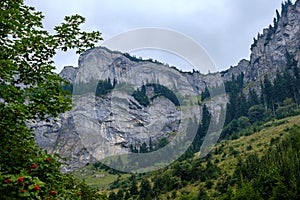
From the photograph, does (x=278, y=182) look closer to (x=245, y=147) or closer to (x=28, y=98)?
(x=28, y=98)

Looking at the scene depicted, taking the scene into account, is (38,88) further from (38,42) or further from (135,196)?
(135,196)

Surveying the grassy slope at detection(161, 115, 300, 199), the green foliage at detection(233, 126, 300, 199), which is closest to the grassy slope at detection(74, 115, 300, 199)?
the grassy slope at detection(161, 115, 300, 199)

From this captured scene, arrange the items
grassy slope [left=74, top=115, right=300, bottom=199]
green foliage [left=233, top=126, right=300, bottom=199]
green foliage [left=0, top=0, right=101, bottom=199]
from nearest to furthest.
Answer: green foliage [left=0, top=0, right=101, bottom=199]
green foliage [left=233, top=126, right=300, bottom=199]
grassy slope [left=74, top=115, right=300, bottom=199]

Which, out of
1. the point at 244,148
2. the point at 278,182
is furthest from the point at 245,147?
the point at 278,182

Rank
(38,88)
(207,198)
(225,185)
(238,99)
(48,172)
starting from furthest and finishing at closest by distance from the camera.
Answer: (238,99), (225,185), (207,198), (38,88), (48,172)

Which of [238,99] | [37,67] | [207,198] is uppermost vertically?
[238,99]

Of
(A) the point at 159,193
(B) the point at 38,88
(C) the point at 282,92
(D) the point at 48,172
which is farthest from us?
(C) the point at 282,92

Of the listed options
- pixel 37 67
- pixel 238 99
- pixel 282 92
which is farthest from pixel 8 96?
pixel 238 99

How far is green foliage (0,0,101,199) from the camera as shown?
7422 millimetres

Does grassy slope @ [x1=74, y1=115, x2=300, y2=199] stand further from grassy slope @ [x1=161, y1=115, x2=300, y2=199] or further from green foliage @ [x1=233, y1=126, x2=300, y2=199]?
green foliage @ [x1=233, y1=126, x2=300, y2=199]

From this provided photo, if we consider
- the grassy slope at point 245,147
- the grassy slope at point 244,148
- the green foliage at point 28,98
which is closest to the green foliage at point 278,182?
the grassy slope at point 244,148

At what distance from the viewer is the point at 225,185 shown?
219 ft

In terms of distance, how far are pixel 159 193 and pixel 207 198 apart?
22287 mm

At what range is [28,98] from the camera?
352 inches
